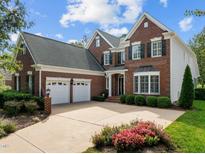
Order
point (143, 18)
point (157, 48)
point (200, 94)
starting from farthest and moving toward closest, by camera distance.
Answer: point (200, 94) → point (143, 18) → point (157, 48)

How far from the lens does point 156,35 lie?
17.7 meters

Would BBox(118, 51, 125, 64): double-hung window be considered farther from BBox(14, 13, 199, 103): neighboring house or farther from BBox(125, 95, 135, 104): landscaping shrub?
BBox(125, 95, 135, 104): landscaping shrub

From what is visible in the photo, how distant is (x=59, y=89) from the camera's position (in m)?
18.0

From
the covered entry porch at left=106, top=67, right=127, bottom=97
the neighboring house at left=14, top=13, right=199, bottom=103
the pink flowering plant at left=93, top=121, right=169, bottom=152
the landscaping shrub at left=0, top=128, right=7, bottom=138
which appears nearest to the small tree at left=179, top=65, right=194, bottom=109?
the neighboring house at left=14, top=13, right=199, bottom=103

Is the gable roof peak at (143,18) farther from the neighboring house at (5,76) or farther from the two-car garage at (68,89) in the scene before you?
the neighboring house at (5,76)

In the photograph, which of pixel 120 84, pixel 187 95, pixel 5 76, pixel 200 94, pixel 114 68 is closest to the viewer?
pixel 5 76

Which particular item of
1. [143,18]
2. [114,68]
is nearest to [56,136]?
[143,18]

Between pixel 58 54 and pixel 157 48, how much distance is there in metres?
9.94

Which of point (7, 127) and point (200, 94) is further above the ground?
point (200, 94)

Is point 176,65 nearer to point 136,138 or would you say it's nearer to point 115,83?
point 115,83

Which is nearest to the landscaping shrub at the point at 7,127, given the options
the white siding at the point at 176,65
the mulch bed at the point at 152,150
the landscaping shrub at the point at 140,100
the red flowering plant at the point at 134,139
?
the mulch bed at the point at 152,150

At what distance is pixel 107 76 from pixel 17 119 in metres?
12.9

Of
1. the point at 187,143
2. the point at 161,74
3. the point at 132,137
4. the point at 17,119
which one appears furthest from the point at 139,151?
the point at 161,74

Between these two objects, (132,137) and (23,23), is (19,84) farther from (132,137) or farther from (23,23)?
(132,137)
